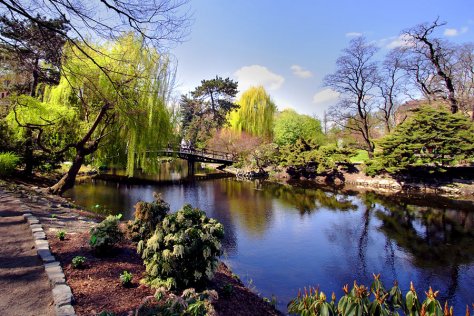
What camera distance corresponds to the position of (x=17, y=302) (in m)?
3.75

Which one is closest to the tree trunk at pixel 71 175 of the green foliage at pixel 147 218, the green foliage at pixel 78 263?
the green foliage at pixel 147 218

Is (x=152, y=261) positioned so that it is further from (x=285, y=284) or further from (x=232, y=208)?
(x=232, y=208)

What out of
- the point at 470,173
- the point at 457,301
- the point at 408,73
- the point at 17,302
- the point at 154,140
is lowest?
the point at 457,301

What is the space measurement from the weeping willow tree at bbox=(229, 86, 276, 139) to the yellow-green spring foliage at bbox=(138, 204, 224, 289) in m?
28.6

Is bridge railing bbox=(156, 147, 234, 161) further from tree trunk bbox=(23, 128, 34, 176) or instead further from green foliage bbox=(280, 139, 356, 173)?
tree trunk bbox=(23, 128, 34, 176)

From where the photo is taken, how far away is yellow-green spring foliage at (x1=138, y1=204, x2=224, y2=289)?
14.8 ft

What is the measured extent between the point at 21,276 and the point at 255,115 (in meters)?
30.7

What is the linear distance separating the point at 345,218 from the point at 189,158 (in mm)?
18001

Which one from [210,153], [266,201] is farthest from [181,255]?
[210,153]

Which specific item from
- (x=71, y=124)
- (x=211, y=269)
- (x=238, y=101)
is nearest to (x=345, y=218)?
(x=211, y=269)

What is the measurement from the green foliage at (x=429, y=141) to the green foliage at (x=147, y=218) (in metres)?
17.6

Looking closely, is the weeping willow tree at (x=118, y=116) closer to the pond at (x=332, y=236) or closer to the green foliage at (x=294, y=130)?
the pond at (x=332, y=236)

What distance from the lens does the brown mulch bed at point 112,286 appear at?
395cm

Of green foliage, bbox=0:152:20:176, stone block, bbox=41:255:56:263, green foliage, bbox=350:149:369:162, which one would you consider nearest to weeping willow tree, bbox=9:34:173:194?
green foliage, bbox=0:152:20:176
